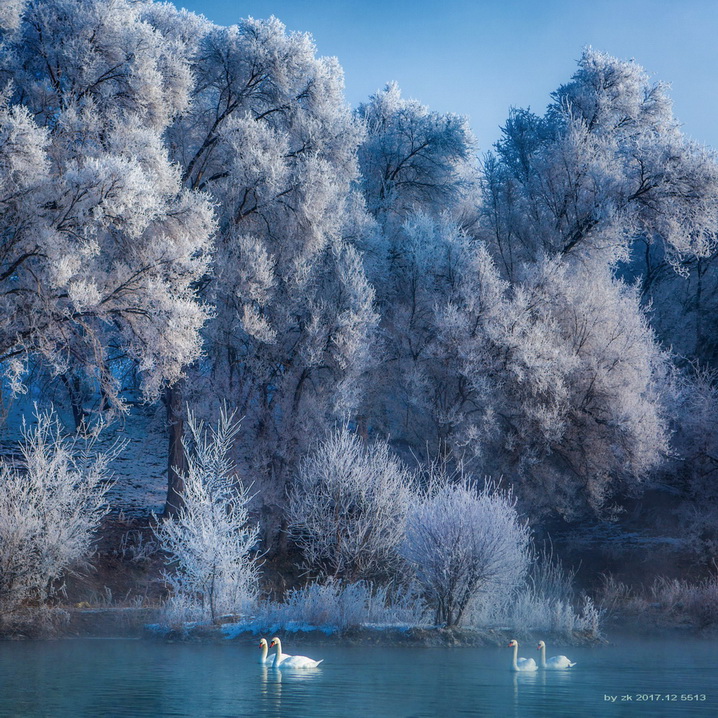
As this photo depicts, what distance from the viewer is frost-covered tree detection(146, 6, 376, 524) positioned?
28.4 metres

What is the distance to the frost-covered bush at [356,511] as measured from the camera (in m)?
22.7

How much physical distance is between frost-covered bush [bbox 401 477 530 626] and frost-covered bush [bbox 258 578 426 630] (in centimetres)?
103

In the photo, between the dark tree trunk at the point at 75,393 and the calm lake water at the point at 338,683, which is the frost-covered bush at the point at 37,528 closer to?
the calm lake water at the point at 338,683

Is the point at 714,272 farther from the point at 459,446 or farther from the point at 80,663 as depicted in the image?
the point at 80,663

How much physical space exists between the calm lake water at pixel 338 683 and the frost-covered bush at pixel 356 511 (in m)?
3.62

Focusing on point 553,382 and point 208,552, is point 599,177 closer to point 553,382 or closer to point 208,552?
point 553,382

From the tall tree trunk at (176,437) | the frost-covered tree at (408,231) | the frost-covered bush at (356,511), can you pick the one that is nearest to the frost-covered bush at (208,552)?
the frost-covered bush at (356,511)

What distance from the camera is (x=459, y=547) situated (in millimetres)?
19828

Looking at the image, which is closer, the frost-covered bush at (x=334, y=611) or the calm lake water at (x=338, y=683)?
the calm lake water at (x=338, y=683)

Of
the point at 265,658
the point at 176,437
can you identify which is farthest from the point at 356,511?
the point at 176,437

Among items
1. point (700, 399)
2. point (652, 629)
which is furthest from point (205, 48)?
point (652, 629)

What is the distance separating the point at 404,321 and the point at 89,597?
42.5 ft

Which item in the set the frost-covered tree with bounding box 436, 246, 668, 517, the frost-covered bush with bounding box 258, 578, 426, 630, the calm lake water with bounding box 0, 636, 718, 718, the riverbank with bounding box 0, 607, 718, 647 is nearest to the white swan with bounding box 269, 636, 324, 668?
the calm lake water with bounding box 0, 636, 718, 718

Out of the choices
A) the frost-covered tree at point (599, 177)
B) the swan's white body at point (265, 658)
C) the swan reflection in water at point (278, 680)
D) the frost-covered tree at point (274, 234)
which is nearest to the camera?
the swan reflection in water at point (278, 680)
